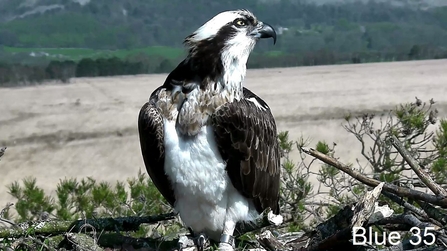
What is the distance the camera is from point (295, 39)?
37750mm

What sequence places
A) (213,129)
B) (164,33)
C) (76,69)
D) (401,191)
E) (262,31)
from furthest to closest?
1. (164,33)
2. (76,69)
3. (262,31)
4. (213,129)
5. (401,191)

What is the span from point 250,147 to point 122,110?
1957 centimetres

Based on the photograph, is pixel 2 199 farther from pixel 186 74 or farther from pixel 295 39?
pixel 295 39

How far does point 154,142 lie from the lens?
411 centimetres

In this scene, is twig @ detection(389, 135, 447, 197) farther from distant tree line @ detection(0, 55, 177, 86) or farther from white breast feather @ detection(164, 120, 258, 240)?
distant tree line @ detection(0, 55, 177, 86)

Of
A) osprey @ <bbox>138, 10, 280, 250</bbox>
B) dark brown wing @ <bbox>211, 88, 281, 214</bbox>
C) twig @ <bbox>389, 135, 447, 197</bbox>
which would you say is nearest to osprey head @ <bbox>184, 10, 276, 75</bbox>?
osprey @ <bbox>138, 10, 280, 250</bbox>

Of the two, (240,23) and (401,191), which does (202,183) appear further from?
(401,191)

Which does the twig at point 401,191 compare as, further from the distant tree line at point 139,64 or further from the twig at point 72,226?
the distant tree line at point 139,64

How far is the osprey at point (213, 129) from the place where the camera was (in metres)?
4.03

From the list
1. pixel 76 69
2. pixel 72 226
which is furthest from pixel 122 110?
pixel 72 226

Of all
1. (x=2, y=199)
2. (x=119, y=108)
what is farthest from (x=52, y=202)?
(x=119, y=108)

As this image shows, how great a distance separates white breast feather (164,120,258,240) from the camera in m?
4.04

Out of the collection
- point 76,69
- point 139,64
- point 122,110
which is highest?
point 139,64

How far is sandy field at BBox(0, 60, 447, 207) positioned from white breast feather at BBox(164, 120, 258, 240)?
346 inches
